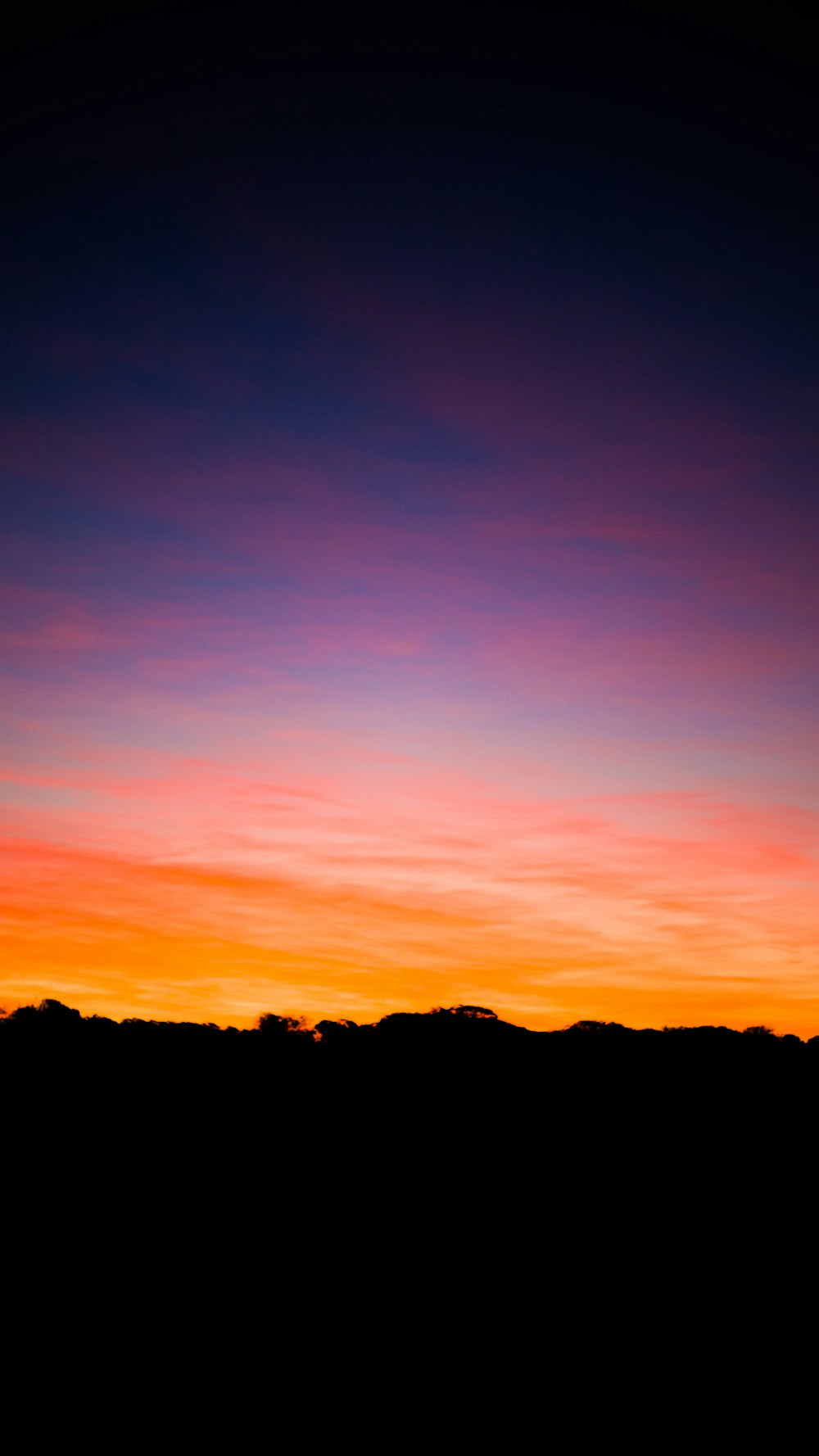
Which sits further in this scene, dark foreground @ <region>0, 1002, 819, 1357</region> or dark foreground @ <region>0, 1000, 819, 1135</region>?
dark foreground @ <region>0, 1000, 819, 1135</region>

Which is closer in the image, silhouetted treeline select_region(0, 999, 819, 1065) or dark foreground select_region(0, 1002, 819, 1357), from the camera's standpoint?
dark foreground select_region(0, 1002, 819, 1357)

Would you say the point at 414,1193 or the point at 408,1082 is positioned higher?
the point at 408,1082

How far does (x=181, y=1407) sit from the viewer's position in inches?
811

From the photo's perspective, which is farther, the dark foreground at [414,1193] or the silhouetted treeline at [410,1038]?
the silhouetted treeline at [410,1038]

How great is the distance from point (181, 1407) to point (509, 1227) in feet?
37.8

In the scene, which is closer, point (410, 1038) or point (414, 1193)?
point (414, 1193)

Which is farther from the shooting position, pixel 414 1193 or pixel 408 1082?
pixel 408 1082

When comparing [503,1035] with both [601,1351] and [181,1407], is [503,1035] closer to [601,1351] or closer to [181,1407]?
[601,1351]

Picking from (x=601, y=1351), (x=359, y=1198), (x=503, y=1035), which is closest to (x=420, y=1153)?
(x=359, y=1198)

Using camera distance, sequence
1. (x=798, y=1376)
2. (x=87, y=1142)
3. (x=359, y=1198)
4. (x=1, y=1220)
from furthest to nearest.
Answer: (x=87, y=1142)
(x=359, y=1198)
(x=1, y=1220)
(x=798, y=1376)

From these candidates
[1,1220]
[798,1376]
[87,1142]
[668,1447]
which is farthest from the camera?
[87,1142]

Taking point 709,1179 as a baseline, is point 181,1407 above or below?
below

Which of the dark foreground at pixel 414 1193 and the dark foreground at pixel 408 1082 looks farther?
the dark foreground at pixel 408 1082

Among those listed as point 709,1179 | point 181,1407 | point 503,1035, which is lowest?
point 181,1407
